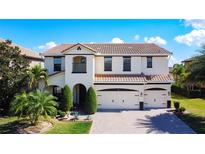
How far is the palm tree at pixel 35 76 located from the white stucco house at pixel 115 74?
1347 millimetres

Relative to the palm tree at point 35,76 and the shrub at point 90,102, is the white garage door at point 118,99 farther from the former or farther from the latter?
the palm tree at point 35,76

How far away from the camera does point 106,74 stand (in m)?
30.9

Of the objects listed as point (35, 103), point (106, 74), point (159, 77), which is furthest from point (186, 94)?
point (35, 103)

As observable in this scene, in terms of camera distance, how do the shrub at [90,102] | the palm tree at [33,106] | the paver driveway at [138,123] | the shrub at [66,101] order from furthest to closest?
the shrub at [66,101] → the shrub at [90,102] → the palm tree at [33,106] → the paver driveway at [138,123]

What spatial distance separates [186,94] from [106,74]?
18.2m

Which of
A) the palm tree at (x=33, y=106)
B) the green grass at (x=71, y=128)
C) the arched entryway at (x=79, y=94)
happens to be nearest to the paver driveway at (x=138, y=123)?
the green grass at (x=71, y=128)

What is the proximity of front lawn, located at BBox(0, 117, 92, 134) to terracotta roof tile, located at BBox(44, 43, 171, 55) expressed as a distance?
33.4 feet

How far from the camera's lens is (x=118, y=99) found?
29312mm

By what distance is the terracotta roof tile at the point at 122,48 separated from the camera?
102ft

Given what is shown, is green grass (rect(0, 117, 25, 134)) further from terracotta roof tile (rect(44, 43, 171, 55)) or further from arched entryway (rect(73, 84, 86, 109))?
terracotta roof tile (rect(44, 43, 171, 55))

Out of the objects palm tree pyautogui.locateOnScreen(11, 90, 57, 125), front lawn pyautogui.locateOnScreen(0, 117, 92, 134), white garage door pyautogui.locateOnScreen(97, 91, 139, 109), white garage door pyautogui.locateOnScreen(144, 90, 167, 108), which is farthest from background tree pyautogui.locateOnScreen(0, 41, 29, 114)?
white garage door pyautogui.locateOnScreen(144, 90, 167, 108)

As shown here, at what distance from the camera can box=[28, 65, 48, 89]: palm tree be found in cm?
2612

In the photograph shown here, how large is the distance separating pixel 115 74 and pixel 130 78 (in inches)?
84.8
